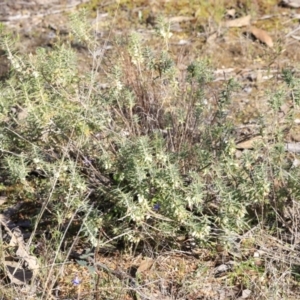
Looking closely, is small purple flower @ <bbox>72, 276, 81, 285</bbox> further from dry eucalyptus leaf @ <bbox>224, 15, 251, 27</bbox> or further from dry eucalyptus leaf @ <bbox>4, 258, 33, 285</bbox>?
dry eucalyptus leaf @ <bbox>224, 15, 251, 27</bbox>

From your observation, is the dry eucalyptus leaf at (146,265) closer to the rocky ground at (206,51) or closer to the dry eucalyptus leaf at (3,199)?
the rocky ground at (206,51)

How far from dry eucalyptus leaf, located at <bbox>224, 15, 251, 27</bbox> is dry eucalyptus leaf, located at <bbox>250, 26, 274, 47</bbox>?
127mm

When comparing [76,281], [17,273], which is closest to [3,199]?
Answer: [17,273]

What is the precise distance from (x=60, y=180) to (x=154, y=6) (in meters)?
3.23

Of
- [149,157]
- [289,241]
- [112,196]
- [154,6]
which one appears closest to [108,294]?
[112,196]

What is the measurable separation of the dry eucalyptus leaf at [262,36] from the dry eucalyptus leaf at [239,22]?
0.42 feet

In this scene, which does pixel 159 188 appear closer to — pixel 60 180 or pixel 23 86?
pixel 60 180

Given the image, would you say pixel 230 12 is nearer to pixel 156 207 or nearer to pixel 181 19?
pixel 181 19

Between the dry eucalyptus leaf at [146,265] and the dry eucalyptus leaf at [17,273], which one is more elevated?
the dry eucalyptus leaf at [17,273]

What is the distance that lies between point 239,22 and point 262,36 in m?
0.33

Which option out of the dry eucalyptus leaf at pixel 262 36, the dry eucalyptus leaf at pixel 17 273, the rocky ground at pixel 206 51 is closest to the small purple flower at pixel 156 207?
the rocky ground at pixel 206 51

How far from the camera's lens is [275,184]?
360 cm

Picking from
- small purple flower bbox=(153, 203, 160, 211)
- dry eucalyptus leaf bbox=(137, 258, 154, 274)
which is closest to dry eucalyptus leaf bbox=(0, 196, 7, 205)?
A: dry eucalyptus leaf bbox=(137, 258, 154, 274)

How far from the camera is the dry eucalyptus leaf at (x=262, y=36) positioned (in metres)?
5.74
